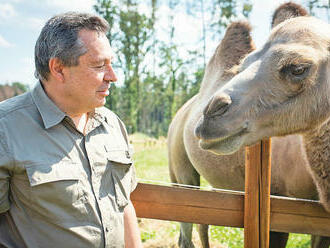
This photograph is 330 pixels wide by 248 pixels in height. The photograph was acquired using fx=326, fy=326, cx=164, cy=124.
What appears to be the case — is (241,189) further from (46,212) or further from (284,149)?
(46,212)

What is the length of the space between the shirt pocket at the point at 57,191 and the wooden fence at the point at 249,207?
30.9 inches

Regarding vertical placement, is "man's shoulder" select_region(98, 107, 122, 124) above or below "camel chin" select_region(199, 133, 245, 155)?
above

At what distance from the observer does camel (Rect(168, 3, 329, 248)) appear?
6.48ft

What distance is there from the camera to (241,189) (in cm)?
351

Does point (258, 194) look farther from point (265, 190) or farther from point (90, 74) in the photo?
point (90, 74)

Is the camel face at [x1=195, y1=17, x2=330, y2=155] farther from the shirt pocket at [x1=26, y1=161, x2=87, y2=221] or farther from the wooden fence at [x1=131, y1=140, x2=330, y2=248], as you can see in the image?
the shirt pocket at [x1=26, y1=161, x2=87, y2=221]

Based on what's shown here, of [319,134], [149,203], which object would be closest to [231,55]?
[319,134]

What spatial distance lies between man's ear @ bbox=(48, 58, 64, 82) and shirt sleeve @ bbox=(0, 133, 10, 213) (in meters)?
0.42

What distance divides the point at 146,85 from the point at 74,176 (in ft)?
107

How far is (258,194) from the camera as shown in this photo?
2.18 metres

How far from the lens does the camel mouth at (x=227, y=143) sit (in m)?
1.96

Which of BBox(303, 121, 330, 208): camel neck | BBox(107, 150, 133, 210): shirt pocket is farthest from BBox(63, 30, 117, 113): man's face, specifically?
BBox(303, 121, 330, 208): camel neck

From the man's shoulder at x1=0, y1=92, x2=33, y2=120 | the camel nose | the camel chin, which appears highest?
the man's shoulder at x1=0, y1=92, x2=33, y2=120

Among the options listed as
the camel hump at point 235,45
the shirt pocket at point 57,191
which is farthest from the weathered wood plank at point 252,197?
the camel hump at point 235,45
